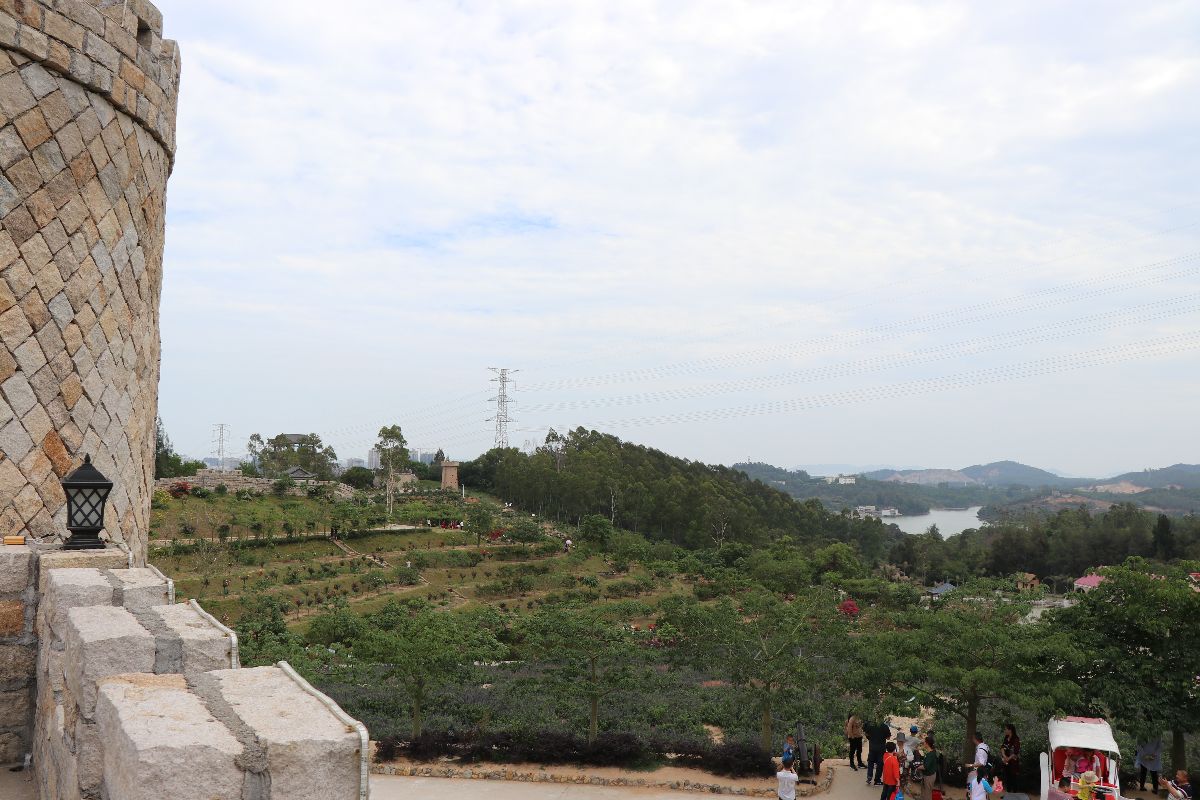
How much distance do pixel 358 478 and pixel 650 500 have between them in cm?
2168

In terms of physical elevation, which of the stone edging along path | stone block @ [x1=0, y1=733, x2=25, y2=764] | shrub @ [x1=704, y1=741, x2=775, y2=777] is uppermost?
stone block @ [x1=0, y1=733, x2=25, y2=764]

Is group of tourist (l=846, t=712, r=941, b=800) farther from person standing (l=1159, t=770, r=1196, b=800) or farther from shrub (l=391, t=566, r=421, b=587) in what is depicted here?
shrub (l=391, t=566, r=421, b=587)

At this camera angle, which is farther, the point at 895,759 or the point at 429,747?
the point at 429,747

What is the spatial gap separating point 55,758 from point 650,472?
6008 centimetres

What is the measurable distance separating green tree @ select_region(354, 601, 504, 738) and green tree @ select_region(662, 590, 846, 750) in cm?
466

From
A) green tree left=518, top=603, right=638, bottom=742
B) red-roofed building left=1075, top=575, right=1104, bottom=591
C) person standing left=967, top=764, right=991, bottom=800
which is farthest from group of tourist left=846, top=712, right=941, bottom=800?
green tree left=518, top=603, right=638, bottom=742

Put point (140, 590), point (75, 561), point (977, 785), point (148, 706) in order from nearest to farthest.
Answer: point (148, 706)
point (140, 590)
point (75, 561)
point (977, 785)

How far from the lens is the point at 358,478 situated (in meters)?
60.1

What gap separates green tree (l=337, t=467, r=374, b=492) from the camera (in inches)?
2331

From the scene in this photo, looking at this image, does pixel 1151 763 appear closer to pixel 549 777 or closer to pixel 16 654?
pixel 549 777

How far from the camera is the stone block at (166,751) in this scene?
6.57ft

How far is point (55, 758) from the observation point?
3367mm

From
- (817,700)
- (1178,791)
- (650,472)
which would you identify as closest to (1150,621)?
(1178,791)

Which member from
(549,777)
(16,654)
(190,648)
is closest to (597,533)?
(549,777)
